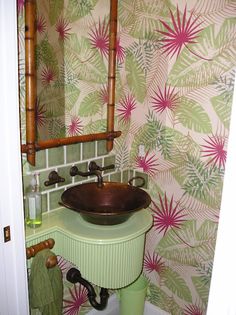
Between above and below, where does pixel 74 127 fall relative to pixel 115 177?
above

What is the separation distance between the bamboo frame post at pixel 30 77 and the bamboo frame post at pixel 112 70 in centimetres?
56

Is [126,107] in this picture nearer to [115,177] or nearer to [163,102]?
[163,102]

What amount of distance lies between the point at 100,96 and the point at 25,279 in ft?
3.67

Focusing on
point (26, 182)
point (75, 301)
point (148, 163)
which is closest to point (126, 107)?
point (148, 163)

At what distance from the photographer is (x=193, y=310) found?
5.74 ft

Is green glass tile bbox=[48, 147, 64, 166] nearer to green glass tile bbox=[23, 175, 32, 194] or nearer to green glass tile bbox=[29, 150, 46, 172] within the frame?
green glass tile bbox=[29, 150, 46, 172]

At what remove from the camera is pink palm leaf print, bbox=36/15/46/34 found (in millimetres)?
1370

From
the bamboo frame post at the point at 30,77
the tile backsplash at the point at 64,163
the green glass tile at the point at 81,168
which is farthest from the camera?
the green glass tile at the point at 81,168

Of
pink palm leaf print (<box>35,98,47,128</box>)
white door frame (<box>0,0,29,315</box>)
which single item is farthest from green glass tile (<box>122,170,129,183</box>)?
white door frame (<box>0,0,29,315</box>)

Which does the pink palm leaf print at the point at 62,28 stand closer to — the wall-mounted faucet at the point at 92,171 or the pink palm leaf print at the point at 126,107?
the pink palm leaf print at the point at 126,107

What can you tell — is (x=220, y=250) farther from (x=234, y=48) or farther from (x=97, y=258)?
(x=234, y=48)

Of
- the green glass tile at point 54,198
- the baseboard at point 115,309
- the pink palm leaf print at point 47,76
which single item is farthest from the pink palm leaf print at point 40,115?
the baseboard at point 115,309

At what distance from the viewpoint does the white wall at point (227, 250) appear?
0.51 meters

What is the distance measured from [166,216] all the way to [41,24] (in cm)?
130
